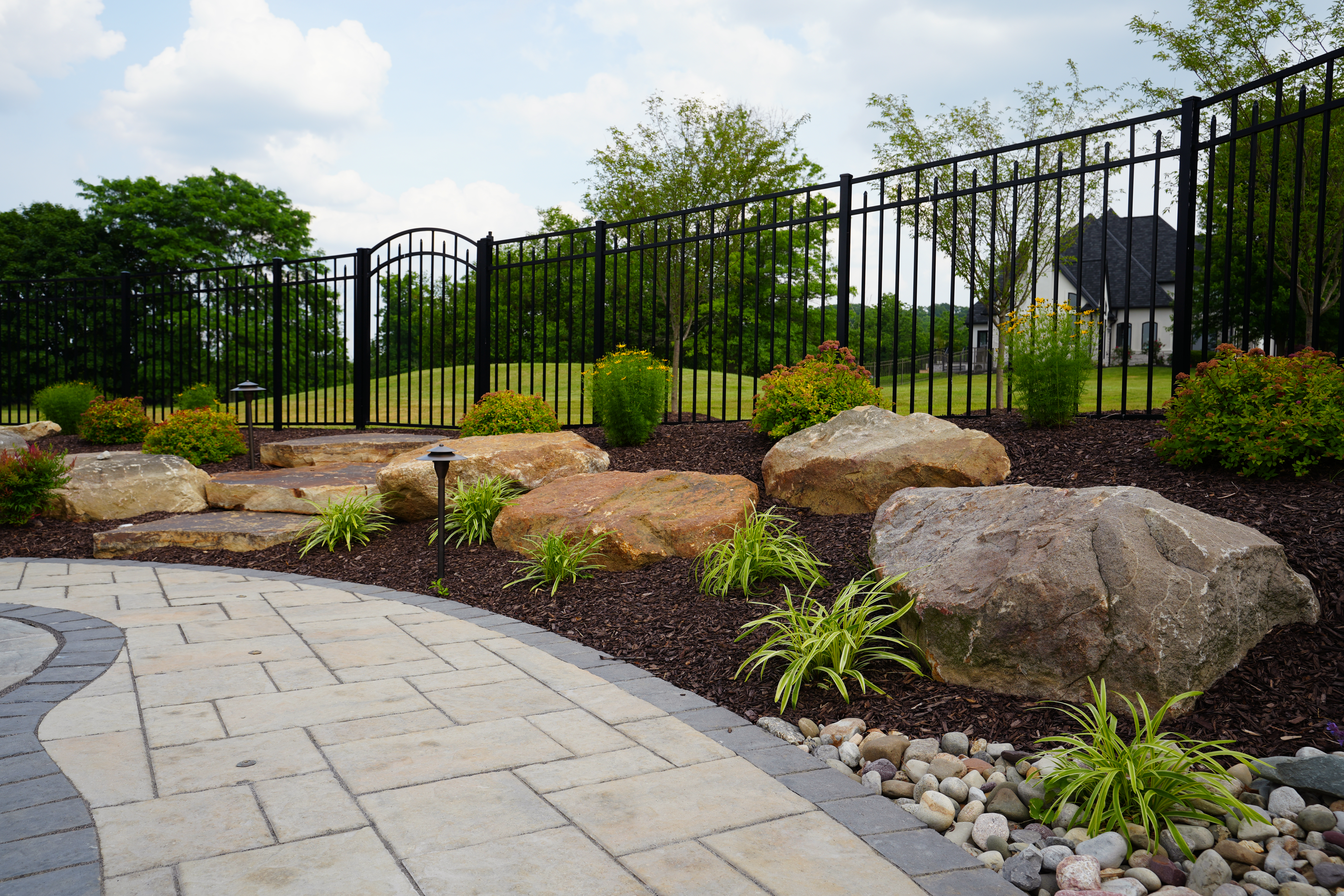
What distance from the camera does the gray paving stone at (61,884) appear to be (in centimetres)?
184

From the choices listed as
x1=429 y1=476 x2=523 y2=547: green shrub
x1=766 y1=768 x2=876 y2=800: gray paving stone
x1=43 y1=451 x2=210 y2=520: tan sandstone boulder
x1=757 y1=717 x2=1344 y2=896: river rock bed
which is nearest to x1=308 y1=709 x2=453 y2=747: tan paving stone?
x1=766 y1=768 x2=876 y2=800: gray paving stone

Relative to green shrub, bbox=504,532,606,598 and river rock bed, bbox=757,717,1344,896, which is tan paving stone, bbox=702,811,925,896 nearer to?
river rock bed, bbox=757,717,1344,896

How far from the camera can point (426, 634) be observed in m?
4.03

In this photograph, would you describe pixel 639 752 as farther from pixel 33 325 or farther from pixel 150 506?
pixel 33 325

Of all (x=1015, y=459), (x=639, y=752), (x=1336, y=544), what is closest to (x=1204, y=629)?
(x=1336, y=544)

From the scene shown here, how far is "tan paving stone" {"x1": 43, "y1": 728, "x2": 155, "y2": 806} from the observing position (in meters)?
2.33

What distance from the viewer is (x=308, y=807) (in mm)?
2271

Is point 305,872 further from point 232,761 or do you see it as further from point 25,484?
point 25,484

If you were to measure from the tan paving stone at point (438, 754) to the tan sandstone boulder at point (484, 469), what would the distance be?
3.29 metres

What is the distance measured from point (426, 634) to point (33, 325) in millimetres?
26033

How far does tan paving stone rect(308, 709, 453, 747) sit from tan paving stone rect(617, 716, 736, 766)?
0.64 m

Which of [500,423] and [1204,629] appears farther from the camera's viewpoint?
[500,423]

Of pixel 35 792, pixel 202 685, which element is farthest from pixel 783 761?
pixel 202 685

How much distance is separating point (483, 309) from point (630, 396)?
3263 millimetres
